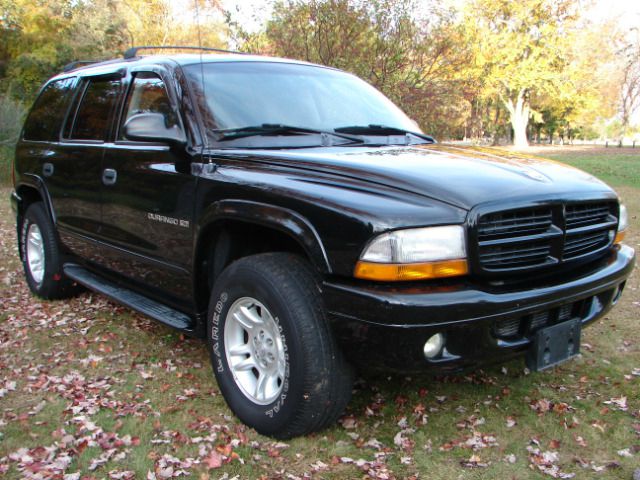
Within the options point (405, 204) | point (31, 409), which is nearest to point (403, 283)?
point (405, 204)

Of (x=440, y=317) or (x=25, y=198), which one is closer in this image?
(x=440, y=317)

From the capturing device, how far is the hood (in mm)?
2580

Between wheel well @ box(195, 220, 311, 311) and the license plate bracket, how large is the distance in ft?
4.05

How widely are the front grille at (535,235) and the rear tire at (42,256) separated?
382cm

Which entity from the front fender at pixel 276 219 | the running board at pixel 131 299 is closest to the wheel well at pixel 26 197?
the running board at pixel 131 299

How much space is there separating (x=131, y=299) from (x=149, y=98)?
1.33 meters

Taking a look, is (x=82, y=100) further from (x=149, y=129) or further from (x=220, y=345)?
(x=220, y=345)

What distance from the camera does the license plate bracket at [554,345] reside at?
8.89 feet

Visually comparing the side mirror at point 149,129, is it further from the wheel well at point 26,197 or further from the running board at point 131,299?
the wheel well at point 26,197

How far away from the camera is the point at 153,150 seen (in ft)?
11.8

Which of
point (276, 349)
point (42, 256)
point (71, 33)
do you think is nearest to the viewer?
point (276, 349)

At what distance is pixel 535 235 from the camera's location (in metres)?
2.65

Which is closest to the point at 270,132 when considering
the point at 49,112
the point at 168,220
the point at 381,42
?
the point at 168,220

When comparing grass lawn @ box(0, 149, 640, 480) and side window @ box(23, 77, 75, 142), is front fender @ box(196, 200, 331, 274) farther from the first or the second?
side window @ box(23, 77, 75, 142)
